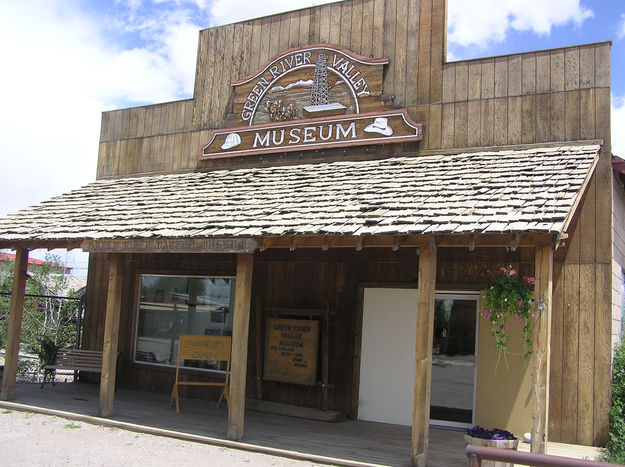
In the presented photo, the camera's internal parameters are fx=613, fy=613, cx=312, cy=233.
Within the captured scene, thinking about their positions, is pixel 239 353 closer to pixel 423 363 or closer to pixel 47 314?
pixel 423 363

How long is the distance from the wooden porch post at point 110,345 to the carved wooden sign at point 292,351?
2421mm

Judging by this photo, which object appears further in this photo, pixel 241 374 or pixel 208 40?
pixel 208 40

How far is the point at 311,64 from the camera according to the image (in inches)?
413

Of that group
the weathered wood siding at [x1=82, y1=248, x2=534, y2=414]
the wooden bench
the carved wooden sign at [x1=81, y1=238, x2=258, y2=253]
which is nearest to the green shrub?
the weathered wood siding at [x1=82, y1=248, x2=534, y2=414]

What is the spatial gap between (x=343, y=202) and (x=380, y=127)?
8.02 ft

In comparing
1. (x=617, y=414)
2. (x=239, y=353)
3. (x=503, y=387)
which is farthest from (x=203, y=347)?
(x=617, y=414)

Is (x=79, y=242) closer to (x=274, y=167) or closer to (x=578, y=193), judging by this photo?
(x=274, y=167)

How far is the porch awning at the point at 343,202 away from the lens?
20.9ft

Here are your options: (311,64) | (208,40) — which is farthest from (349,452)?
(208,40)

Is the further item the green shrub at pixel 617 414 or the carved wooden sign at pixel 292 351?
the carved wooden sign at pixel 292 351

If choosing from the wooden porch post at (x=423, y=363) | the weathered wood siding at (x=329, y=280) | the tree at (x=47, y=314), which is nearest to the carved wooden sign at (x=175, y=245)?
the weathered wood siding at (x=329, y=280)

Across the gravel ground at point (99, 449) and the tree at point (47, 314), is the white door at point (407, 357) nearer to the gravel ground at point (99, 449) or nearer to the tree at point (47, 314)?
the gravel ground at point (99, 449)

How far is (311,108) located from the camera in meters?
10.3

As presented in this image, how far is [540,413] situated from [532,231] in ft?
5.74
